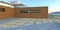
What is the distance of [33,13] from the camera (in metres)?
14.8

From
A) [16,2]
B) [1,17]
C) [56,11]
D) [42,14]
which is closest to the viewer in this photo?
[1,17]

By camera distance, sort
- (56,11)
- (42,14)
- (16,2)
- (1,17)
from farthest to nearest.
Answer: (56,11) < (16,2) < (42,14) < (1,17)

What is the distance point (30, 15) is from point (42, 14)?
1.81 meters

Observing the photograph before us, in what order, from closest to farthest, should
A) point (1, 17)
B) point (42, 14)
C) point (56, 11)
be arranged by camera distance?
point (1, 17) < point (42, 14) < point (56, 11)

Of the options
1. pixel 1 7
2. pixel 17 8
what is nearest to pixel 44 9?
pixel 17 8

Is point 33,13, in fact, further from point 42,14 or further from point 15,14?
point 15,14

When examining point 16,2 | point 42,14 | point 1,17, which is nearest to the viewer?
point 1,17

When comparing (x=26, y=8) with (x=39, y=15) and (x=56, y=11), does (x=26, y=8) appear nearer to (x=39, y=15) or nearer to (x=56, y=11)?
(x=39, y=15)

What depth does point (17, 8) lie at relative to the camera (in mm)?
15414

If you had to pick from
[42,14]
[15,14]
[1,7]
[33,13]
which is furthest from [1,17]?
[42,14]

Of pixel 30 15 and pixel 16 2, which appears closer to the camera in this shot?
pixel 30 15

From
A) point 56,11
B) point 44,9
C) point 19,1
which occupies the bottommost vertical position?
point 56,11

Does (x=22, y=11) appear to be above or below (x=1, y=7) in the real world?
below

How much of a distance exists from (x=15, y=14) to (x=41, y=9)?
4133 mm
